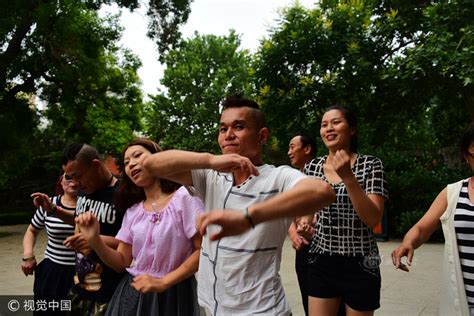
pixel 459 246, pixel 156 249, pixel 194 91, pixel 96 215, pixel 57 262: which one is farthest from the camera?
pixel 194 91

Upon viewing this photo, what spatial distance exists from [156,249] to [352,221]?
1018 mm

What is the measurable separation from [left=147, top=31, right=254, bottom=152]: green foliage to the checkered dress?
2099cm

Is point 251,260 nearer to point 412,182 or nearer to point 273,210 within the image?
point 273,210

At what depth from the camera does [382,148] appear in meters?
10.7

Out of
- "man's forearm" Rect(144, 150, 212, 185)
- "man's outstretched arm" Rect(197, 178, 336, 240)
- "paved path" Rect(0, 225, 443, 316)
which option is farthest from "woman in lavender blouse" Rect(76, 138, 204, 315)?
"paved path" Rect(0, 225, 443, 316)

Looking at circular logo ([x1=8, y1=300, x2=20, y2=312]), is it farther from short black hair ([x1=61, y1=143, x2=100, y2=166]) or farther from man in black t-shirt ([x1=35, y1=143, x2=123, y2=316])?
short black hair ([x1=61, y1=143, x2=100, y2=166])

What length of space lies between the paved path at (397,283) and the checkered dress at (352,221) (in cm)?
236

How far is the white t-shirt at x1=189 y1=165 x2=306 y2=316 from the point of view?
1693 mm

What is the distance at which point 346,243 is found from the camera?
2.42 meters

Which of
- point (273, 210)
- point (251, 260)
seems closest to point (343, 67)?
point (251, 260)

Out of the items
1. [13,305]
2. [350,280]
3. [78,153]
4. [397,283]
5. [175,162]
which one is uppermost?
[78,153]

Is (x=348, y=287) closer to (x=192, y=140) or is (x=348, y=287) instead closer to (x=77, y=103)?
(x=77, y=103)

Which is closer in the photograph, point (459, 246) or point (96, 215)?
point (459, 246)

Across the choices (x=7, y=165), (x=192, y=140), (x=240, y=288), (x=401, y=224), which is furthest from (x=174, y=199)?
(x=192, y=140)
